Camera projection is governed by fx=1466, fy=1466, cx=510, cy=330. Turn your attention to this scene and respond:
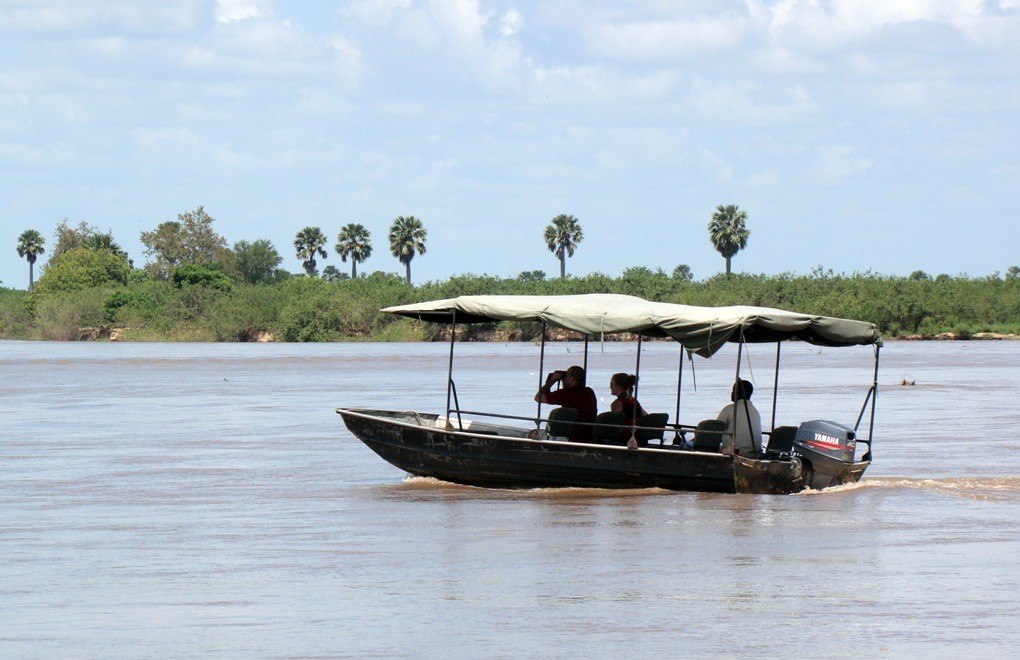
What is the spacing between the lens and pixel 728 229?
96.6 m

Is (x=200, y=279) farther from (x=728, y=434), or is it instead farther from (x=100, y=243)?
(x=728, y=434)

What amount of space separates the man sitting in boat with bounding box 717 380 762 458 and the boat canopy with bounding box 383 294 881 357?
0.56m

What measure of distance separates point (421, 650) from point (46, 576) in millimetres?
3845

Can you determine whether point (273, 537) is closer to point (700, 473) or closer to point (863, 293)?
point (700, 473)

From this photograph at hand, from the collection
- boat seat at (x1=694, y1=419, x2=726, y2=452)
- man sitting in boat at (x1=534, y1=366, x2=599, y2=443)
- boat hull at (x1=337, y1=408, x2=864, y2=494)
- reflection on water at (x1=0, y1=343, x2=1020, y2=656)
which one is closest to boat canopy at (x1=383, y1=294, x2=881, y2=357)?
man sitting in boat at (x1=534, y1=366, x2=599, y2=443)

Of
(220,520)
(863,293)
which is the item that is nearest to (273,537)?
(220,520)

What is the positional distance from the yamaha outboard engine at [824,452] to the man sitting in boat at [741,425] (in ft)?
1.86

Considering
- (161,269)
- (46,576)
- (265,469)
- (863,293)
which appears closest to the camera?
(46,576)

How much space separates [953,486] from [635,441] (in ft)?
13.7

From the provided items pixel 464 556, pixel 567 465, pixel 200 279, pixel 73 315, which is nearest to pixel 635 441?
pixel 567 465

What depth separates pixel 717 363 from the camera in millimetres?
59406

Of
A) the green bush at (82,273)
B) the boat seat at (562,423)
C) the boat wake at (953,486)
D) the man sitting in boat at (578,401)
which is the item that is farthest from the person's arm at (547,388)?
the green bush at (82,273)

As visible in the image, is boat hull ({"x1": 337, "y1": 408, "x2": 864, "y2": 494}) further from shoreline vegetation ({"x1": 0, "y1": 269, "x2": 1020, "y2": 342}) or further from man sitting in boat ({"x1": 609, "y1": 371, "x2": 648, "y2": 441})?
shoreline vegetation ({"x1": 0, "y1": 269, "x2": 1020, "y2": 342})

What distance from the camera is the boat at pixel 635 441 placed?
598 inches
